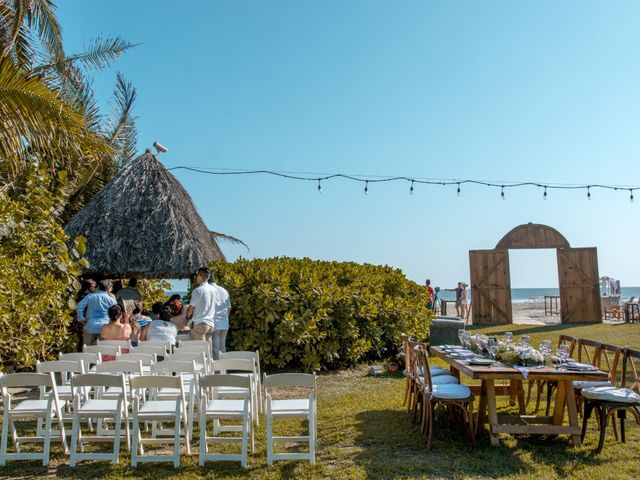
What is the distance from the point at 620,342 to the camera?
43.3 ft

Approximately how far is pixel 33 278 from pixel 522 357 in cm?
744

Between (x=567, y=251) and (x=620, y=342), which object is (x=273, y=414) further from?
(x=567, y=251)

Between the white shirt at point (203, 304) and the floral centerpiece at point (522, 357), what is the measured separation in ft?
15.2

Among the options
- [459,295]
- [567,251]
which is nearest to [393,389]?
[567,251]

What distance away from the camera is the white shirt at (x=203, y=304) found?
873cm

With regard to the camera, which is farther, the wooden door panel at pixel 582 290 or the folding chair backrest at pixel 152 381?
the wooden door panel at pixel 582 290

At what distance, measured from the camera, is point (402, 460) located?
5.02 meters

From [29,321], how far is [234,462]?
5.19m

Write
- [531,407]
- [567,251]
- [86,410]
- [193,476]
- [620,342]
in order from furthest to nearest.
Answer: [567,251] < [620,342] < [531,407] < [86,410] < [193,476]

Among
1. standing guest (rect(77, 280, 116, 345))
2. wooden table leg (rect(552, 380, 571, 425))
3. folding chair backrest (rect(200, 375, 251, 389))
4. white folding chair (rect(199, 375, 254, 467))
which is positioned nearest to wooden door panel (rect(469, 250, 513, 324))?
standing guest (rect(77, 280, 116, 345))

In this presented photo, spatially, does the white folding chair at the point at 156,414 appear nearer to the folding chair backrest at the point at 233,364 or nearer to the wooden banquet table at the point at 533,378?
the folding chair backrest at the point at 233,364

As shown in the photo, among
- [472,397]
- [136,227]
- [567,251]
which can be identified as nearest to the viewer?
[472,397]

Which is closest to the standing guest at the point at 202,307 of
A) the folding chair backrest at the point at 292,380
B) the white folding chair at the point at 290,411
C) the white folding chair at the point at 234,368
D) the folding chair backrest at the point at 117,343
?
the folding chair backrest at the point at 117,343

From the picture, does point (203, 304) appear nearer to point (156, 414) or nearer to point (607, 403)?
point (156, 414)
